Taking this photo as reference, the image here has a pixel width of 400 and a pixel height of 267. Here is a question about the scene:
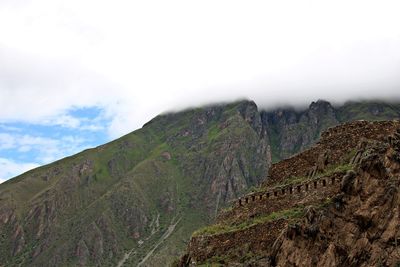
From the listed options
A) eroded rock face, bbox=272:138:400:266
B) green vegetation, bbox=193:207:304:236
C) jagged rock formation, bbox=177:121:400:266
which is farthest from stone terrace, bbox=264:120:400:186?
eroded rock face, bbox=272:138:400:266

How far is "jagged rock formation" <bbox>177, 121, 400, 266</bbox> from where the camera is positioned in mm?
32531

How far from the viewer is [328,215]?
33438mm

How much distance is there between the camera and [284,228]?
116 feet

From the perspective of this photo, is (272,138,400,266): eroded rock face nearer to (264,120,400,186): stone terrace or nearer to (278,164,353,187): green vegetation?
(278,164,353,187): green vegetation

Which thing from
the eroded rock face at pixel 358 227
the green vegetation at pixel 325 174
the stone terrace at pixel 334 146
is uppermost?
the stone terrace at pixel 334 146

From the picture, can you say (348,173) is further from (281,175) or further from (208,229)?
(208,229)

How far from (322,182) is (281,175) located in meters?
5.99

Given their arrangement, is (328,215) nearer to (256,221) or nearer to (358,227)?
(358,227)

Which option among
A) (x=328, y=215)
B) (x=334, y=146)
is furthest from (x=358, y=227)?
(x=334, y=146)

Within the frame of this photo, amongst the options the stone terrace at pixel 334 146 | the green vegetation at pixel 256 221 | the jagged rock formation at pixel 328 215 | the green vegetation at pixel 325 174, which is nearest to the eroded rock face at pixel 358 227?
the jagged rock formation at pixel 328 215

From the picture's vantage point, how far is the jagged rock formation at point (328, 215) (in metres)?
32.5

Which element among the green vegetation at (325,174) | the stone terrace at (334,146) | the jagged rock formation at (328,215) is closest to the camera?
the jagged rock formation at (328,215)

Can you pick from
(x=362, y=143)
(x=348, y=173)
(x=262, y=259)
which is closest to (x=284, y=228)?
(x=262, y=259)

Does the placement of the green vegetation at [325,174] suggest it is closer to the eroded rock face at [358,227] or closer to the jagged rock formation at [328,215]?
the jagged rock formation at [328,215]
